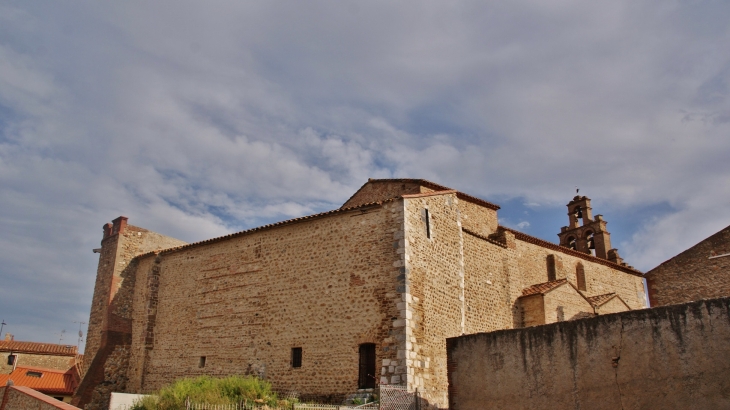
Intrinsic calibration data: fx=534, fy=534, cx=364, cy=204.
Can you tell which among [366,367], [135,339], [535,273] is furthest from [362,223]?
[135,339]

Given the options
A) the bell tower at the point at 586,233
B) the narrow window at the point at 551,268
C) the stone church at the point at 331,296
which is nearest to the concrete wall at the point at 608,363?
the stone church at the point at 331,296

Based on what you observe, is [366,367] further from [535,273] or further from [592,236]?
[592,236]

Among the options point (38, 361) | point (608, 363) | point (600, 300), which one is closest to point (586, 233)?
point (600, 300)

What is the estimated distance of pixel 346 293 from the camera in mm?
15844

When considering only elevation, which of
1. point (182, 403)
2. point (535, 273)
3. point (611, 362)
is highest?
point (535, 273)

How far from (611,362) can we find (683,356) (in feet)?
3.94

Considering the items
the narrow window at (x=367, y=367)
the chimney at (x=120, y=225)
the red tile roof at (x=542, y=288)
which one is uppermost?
the chimney at (x=120, y=225)

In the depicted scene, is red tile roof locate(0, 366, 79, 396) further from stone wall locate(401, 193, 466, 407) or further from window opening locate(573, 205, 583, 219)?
window opening locate(573, 205, 583, 219)

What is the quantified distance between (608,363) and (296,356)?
947 cm

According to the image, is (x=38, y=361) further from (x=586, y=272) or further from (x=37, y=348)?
(x=586, y=272)

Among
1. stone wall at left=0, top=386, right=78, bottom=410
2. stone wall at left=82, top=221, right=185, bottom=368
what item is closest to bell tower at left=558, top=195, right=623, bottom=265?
stone wall at left=82, top=221, right=185, bottom=368

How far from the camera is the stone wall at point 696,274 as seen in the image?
2356 cm

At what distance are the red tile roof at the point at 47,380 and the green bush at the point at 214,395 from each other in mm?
13072

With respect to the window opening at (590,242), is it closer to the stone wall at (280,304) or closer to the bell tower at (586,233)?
the bell tower at (586,233)
